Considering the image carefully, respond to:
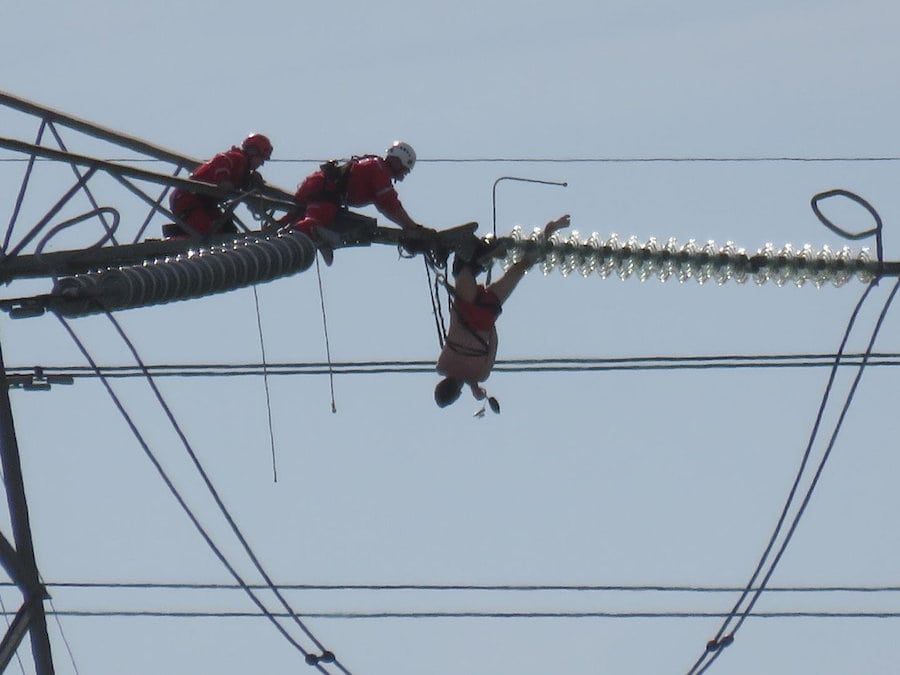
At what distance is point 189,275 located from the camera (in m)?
20.0

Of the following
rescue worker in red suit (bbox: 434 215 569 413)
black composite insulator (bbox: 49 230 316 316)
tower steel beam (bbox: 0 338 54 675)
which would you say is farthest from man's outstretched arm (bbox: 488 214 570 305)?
tower steel beam (bbox: 0 338 54 675)

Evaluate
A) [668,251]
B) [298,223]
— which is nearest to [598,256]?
[668,251]

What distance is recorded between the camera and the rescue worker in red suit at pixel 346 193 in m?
21.9

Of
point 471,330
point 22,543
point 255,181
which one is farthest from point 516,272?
point 22,543

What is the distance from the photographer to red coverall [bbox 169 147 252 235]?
22.3 metres

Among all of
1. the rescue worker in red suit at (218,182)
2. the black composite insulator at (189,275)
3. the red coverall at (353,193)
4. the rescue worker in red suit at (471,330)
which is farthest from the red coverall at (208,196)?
the rescue worker in red suit at (471,330)

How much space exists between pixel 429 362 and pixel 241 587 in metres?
2.68

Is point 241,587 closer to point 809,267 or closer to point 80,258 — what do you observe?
point 80,258

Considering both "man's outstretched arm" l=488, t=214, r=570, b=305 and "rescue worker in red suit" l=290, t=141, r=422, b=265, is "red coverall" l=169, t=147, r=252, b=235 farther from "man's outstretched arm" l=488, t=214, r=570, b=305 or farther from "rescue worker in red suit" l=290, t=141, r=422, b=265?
"man's outstretched arm" l=488, t=214, r=570, b=305

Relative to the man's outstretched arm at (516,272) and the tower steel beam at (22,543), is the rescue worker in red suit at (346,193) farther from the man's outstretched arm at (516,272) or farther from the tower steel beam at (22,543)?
the tower steel beam at (22,543)

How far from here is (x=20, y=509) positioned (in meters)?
20.3

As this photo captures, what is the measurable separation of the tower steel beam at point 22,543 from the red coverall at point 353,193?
2.95 meters

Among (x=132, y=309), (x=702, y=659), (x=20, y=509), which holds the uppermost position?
(x=132, y=309)

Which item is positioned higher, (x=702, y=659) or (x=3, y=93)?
(x=3, y=93)
